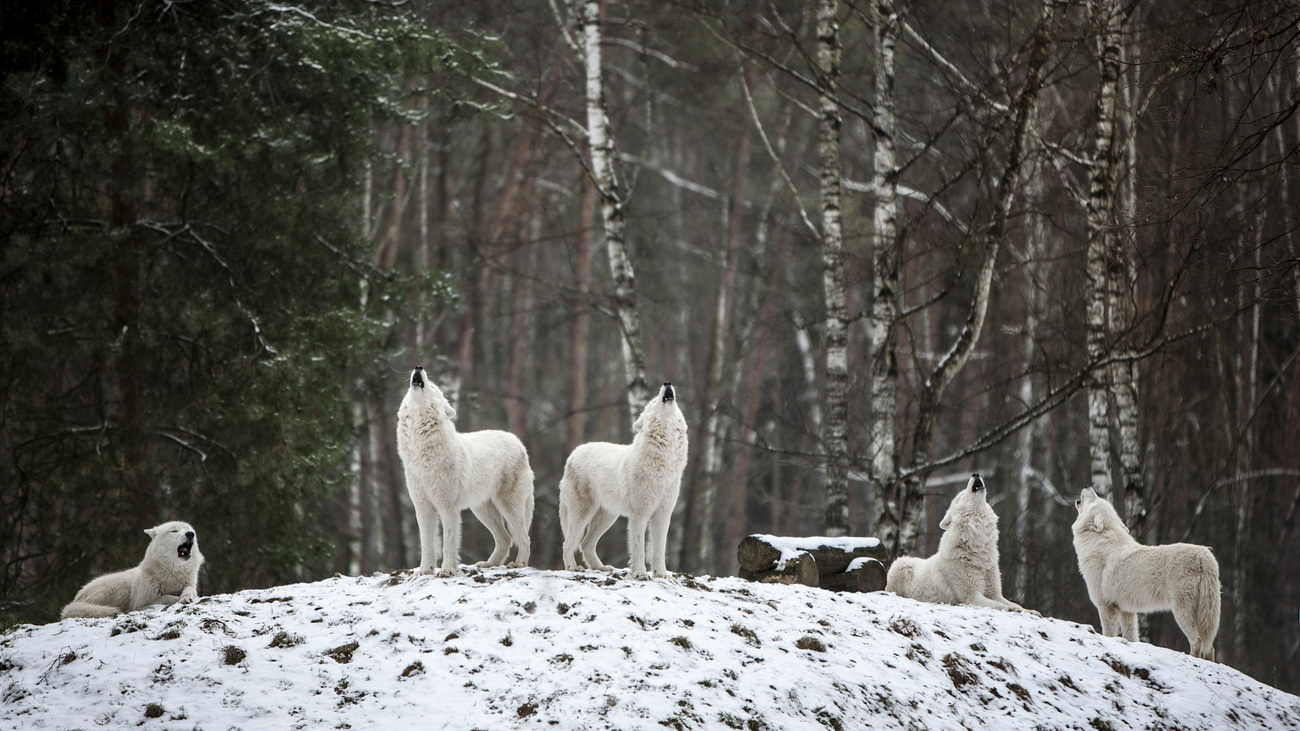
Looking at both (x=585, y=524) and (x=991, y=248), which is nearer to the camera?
(x=585, y=524)

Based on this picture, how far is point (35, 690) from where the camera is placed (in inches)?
249

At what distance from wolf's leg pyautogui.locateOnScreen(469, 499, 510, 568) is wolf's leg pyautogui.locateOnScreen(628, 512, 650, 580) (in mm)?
1274

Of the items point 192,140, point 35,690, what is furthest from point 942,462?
point 192,140

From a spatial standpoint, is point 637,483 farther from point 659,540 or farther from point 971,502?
point 971,502

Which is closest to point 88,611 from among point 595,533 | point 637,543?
point 595,533

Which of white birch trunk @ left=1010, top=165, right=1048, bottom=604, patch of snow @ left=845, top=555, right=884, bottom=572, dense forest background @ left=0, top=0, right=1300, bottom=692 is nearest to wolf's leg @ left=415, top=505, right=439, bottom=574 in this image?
dense forest background @ left=0, top=0, right=1300, bottom=692

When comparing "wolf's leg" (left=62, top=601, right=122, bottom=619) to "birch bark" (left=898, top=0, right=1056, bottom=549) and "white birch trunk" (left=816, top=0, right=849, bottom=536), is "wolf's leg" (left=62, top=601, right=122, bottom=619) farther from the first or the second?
"birch bark" (left=898, top=0, right=1056, bottom=549)

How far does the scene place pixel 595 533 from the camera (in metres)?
8.93

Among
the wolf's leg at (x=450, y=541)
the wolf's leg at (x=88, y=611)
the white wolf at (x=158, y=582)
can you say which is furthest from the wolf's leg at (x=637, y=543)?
the wolf's leg at (x=88, y=611)

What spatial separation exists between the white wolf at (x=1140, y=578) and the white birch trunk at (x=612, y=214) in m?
6.04

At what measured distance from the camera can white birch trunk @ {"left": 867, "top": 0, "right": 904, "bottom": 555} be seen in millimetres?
12219

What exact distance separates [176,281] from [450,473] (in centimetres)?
755

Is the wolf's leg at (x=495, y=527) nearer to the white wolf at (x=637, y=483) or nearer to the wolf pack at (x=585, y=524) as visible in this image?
the wolf pack at (x=585, y=524)

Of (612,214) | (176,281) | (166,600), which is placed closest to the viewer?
(166,600)
